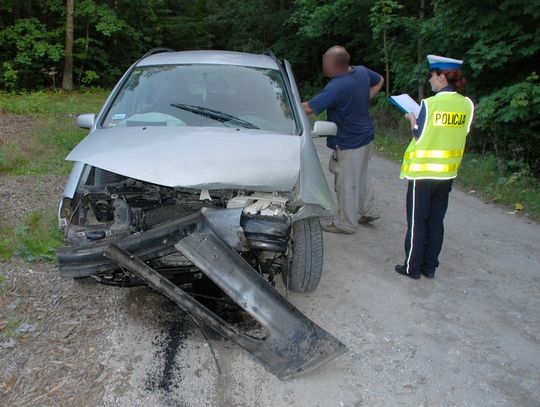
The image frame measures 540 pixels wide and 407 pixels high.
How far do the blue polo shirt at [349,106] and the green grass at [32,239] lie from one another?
2.67 metres

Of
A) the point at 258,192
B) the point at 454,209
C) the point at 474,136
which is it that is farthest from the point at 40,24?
the point at 258,192

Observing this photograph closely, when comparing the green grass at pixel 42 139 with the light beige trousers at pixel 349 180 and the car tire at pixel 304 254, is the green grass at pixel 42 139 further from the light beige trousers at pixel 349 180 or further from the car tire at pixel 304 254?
the car tire at pixel 304 254

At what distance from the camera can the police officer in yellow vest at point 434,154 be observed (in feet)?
13.4

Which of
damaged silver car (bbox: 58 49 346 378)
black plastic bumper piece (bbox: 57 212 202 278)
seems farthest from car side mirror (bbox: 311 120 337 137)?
black plastic bumper piece (bbox: 57 212 202 278)

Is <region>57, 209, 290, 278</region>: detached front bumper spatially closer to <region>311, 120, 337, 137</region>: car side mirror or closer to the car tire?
the car tire

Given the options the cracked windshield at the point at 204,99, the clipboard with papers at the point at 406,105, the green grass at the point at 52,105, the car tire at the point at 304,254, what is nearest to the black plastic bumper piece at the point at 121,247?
the car tire at the point at 304,254

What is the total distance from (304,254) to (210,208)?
0.81 meters

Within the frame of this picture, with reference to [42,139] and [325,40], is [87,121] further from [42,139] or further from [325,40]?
[325,40]

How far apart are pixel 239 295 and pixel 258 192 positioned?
75 centimetres

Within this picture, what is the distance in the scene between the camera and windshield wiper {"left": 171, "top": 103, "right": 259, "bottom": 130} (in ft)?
13.6

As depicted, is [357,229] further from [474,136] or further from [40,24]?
[40,24]

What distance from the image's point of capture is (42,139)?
885 cm

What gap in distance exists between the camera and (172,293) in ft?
10.0

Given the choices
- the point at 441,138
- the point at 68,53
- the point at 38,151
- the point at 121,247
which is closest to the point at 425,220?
the point at 441,138
